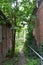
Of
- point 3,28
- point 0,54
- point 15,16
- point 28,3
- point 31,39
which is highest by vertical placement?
point 28,3

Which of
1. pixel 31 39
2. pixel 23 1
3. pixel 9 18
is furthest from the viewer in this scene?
pixel 31 39

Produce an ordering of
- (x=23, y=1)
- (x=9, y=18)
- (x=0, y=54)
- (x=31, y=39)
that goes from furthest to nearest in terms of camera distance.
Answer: (x=31, y=39) → (x=0, y=54) → (x=9, y=18) → (x=23, y=1)

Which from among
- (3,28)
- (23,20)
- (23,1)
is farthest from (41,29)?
(3,28)

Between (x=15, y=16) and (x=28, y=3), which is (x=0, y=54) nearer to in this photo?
(x=15, y=16)

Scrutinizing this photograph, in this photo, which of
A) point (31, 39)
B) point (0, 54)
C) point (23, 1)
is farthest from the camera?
point (31, 39)

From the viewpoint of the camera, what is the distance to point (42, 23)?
12.4 metres

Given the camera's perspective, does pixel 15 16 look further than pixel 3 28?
No

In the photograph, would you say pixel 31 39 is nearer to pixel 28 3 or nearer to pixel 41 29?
pixel 41 29

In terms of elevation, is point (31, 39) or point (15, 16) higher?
point (15, 16)

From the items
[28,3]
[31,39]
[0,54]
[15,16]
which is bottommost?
[0,54]

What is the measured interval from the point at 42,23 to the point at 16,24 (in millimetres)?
2031

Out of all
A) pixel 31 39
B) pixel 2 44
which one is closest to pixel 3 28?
pixel 2 44

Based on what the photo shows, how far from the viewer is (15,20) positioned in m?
12.8

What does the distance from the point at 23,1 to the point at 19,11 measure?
0.83 meters
